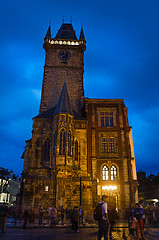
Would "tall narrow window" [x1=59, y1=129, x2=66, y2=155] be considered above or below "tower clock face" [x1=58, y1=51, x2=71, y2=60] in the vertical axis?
below

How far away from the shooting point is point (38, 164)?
2916 cm

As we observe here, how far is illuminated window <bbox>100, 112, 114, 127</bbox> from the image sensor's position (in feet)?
108

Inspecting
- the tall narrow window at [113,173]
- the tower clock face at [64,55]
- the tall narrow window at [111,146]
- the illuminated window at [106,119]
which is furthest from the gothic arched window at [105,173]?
the tower clock face at [64,55]

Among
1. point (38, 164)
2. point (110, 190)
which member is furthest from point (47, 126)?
point (110, 190)

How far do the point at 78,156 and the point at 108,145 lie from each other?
516 centimetres

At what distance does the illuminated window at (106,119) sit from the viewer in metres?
32.9

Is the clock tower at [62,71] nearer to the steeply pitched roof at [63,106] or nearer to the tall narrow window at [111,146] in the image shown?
the steeply pitched roof at [63,106]

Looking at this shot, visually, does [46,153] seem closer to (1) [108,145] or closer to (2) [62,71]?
(1) [108,145]

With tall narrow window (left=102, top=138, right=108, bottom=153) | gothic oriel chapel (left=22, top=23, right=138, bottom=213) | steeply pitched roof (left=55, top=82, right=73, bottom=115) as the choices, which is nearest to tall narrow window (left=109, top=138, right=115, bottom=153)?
gothic oriel chapel (left=22, top=23, right=138, bottom=213)

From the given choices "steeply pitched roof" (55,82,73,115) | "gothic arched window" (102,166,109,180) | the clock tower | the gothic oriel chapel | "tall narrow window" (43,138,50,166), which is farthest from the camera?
the clock tower

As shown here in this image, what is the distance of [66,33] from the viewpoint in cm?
4675

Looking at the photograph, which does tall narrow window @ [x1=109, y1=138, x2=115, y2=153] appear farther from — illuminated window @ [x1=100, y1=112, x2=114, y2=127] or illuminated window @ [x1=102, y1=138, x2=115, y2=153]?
illuminated window @ [x1=100, y1=112, x2=114, y2=127]

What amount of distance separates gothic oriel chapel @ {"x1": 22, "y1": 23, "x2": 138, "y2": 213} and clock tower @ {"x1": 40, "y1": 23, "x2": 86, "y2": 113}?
0.75 ft

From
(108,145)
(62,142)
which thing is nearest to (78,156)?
(62,142)
